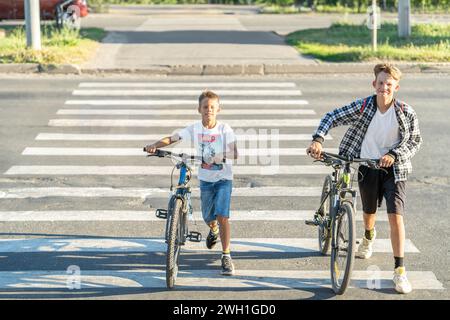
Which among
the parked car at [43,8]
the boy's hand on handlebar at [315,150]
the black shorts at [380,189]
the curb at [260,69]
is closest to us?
the boy's hand on handlebar at [315,150]

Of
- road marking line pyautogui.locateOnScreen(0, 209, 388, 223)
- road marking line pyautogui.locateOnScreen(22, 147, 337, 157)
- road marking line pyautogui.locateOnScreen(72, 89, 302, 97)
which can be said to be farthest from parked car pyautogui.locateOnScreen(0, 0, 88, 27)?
road marking line pyautogui.locateOnScreen(0, 209, 388, 223)

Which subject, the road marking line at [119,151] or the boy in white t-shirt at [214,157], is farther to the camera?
the road marking line at [119,151]

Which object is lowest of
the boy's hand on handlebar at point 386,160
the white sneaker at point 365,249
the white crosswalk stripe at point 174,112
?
the white sneaker at point 365,249

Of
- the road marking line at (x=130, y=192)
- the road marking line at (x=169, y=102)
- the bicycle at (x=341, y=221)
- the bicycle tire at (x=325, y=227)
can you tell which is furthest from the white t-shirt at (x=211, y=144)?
the road marking line at (x=169, y=102)

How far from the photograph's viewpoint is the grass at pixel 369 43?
20.6m

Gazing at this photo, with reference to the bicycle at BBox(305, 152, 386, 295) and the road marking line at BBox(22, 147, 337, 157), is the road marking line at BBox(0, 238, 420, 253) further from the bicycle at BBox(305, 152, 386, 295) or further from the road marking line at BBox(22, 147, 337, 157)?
the road marking line at BBox(22, 147, 337, 157)

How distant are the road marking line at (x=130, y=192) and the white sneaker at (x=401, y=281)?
331 centimetres

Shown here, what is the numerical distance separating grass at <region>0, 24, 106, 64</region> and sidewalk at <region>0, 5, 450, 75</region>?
302 millimetres

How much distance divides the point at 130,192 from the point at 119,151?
221cm

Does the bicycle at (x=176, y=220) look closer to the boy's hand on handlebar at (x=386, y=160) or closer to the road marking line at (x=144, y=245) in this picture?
the road marking line at (x=144, y=245)

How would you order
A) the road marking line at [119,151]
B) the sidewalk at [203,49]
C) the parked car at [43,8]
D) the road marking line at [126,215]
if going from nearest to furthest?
the road marking line at [126,215]
the road marking line at [119,151]
the sidewalk at [203,49]
the parked car at [43,8]

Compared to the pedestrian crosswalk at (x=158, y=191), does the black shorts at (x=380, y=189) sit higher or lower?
higher

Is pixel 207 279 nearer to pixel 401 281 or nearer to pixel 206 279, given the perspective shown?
pixel 206 279
